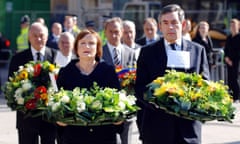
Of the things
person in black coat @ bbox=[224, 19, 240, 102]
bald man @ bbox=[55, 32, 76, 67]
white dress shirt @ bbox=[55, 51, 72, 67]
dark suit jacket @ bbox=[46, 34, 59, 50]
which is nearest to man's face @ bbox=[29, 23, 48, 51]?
white dress shirt @ bbox=[55, 51, 72, 67]

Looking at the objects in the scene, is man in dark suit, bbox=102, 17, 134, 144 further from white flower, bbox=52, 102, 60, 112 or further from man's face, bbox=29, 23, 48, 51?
white flower, bbox=52, 102, 60, 112

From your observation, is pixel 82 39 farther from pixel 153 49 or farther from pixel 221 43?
pixel 221 43

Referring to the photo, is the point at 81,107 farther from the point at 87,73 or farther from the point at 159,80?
the point at 159,80

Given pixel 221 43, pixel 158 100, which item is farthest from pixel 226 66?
pixel 158 100

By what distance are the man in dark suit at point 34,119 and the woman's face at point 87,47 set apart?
1461mm

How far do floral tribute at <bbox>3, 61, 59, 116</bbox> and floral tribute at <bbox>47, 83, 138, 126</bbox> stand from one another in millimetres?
977

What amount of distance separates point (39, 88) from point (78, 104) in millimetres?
1360

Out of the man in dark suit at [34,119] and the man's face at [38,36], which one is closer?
the man in dark suit at [34,119]

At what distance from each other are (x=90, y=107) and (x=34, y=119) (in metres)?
1.82

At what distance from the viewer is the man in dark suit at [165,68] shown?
535 centimetres

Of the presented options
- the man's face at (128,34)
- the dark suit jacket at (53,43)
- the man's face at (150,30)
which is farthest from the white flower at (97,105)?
the dark suit jacket at (53,43)

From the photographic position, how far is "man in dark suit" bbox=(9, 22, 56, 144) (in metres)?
6.93

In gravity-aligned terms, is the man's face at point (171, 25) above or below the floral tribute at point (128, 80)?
above

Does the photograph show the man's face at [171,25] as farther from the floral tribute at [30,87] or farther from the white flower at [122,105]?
the floral tribute at [30,87]
